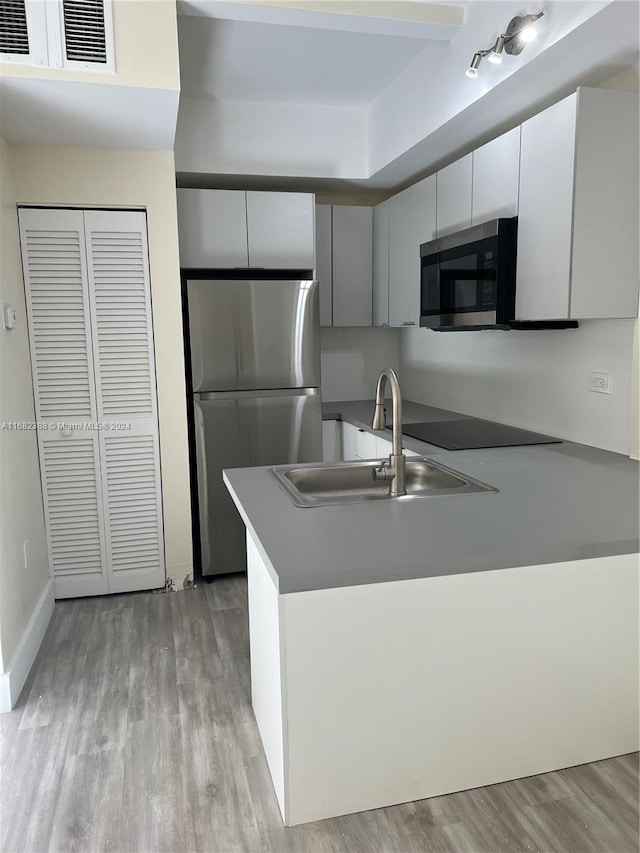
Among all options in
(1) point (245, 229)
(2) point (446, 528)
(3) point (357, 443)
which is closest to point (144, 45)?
(1) point (245, 229)

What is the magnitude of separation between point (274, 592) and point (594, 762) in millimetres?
1102

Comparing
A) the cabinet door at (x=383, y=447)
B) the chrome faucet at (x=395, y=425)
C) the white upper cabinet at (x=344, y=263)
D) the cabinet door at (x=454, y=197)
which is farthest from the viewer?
the white upper cabinet at (x=344, y=263)

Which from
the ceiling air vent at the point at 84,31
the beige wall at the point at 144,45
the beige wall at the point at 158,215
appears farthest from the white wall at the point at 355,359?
the ceiling air vent at the point at 84,31

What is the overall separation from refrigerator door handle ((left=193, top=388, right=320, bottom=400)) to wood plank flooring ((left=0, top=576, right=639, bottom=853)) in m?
1.32

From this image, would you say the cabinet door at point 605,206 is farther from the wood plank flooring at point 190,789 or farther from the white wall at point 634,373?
the wood plank flooring at point 190,789

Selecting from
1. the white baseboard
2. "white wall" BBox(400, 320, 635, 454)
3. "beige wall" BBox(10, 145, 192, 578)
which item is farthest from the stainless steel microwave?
the white baseboard

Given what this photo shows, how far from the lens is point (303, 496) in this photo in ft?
5.99

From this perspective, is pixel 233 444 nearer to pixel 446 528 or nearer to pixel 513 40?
pixel 446 528

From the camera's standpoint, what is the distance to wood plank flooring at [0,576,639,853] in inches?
61.7

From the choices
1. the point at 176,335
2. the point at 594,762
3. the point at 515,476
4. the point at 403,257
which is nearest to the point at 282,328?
the point at 176,335

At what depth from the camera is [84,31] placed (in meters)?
2.12

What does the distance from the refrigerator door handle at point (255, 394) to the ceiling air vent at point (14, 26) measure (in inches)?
65.0

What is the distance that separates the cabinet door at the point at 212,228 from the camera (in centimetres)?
333

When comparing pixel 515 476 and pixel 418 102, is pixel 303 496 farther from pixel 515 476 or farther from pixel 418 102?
pixel 418 102
